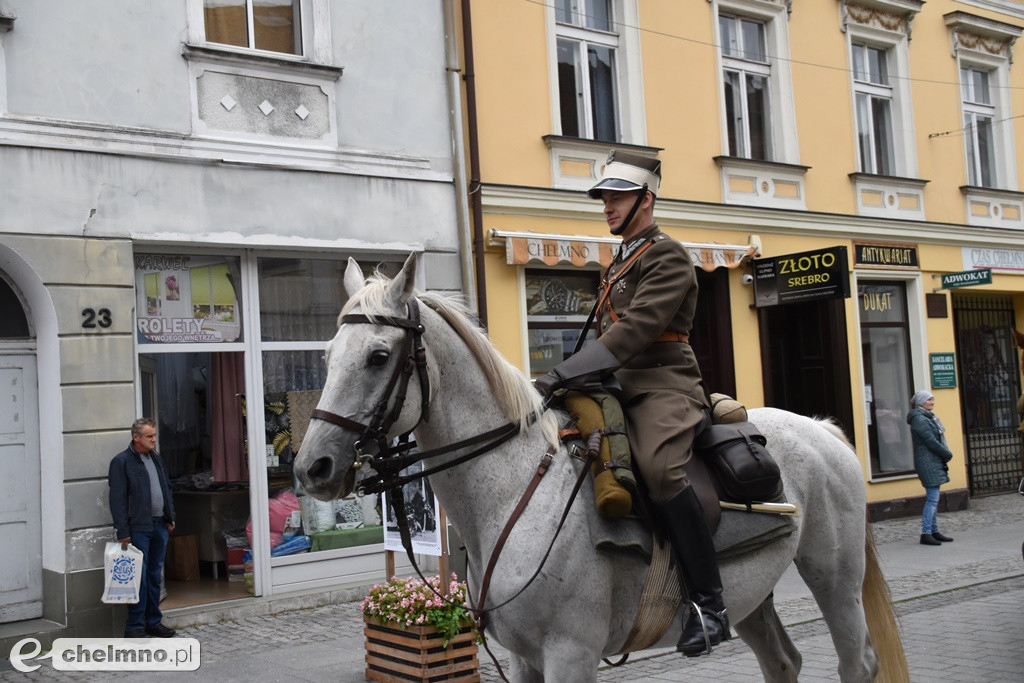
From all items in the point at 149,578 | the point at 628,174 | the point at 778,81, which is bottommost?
the point at 149,578

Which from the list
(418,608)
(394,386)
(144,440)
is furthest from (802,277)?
(394,386)

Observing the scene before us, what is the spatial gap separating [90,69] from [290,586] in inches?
202

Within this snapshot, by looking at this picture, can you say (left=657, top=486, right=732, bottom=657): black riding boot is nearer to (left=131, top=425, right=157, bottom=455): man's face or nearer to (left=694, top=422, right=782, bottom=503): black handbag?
(left=694, top=422, right=782, bottom=503): black handbag

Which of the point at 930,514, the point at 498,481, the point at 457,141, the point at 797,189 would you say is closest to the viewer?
the point at 498,481

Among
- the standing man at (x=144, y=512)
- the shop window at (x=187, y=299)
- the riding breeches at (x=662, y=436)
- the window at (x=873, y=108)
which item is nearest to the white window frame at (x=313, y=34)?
the shop window at (x=187, y=299)

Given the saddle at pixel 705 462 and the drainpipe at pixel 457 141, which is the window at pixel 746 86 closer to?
the drainpipe at pixel 457 141

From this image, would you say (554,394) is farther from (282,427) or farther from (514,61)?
(514,61)

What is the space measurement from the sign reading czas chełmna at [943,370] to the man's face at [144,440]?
12005 millimetres

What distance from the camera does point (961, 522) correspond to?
1462 cm

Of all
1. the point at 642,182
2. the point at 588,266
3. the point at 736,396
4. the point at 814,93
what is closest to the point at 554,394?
the point at 642,182

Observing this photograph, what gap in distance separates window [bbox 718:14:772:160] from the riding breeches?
35.1 feet

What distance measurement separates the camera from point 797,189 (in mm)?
14625

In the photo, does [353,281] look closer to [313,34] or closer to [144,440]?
[144,440]

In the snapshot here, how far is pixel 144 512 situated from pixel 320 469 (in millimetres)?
5766
